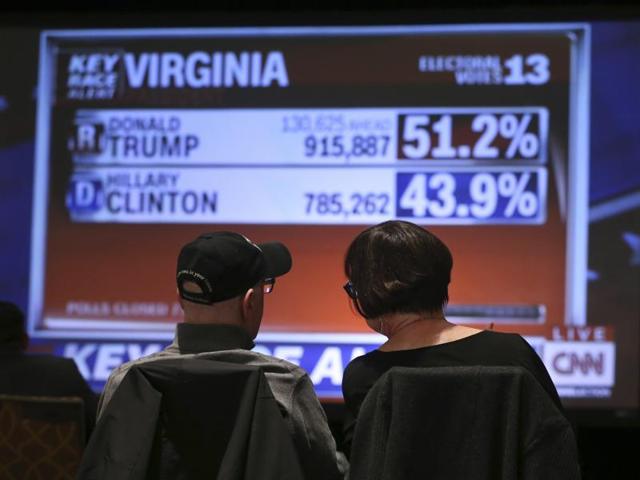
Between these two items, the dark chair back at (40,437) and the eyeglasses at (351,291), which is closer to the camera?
the eyeglasses at (351,291)

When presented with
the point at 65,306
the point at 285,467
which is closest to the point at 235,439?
the point at 285,467

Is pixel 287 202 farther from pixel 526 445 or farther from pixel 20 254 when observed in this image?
pixel 526 445

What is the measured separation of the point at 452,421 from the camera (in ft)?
5.04

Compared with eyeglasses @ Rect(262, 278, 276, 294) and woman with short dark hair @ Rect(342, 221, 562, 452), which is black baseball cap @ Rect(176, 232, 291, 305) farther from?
woman with short dark hair @ Rect(342, 221, 562, 452)

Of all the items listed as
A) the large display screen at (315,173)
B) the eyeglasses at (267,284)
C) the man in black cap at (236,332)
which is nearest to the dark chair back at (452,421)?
the man in black cap at (236,332)

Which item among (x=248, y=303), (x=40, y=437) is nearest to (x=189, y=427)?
(x=248, y=303)

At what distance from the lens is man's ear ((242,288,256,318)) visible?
1.78 meters

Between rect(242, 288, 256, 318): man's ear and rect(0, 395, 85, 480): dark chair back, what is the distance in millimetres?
1106

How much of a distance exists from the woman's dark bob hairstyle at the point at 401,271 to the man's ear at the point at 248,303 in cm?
20

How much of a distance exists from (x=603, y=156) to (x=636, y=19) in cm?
59

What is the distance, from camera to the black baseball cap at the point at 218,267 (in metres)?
1.73

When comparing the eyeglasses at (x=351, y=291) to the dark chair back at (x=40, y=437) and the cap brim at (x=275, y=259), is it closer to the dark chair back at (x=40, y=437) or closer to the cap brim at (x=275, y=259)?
the cap brim at (x=275, y=259)

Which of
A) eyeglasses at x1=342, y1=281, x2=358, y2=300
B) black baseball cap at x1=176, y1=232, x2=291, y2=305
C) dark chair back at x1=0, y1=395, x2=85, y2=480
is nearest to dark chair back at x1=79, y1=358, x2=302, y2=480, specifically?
black baseball cap at x1=176, y1=232, x2=291, y2=305

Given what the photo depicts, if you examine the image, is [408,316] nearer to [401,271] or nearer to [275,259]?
[401,271]
